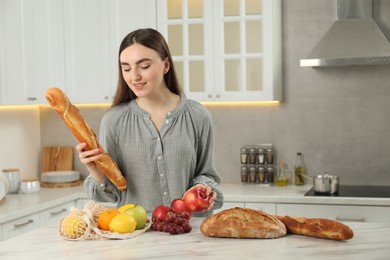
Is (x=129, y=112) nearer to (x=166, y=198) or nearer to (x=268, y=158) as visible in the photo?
(x=166, y=198)

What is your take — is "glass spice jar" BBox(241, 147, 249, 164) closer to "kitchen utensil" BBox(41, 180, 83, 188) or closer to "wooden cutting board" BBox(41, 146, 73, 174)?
"kitchen utensil" BBox(41, 180, 83, 188)

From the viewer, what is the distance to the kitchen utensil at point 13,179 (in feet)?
14.3

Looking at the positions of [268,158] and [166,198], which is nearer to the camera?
[166,198]

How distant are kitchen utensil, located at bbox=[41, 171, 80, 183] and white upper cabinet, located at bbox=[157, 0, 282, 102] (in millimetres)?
1122

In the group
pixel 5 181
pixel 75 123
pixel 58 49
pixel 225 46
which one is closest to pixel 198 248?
pixel 75 123

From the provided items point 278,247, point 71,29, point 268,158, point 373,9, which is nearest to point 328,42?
point 373,9

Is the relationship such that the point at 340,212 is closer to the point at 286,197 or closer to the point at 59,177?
the point at 286,197

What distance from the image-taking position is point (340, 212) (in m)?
3.97

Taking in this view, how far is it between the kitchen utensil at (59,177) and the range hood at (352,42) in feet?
6.21

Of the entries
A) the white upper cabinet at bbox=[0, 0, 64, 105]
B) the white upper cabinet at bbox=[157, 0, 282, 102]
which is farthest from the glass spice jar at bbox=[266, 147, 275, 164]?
the white upper cabinet at bbox=[0, 0, 64, 105]

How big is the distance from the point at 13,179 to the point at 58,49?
98cm

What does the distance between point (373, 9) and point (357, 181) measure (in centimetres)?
120

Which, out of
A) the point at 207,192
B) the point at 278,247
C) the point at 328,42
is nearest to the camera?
the point at 278,247

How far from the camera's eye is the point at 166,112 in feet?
8.89
